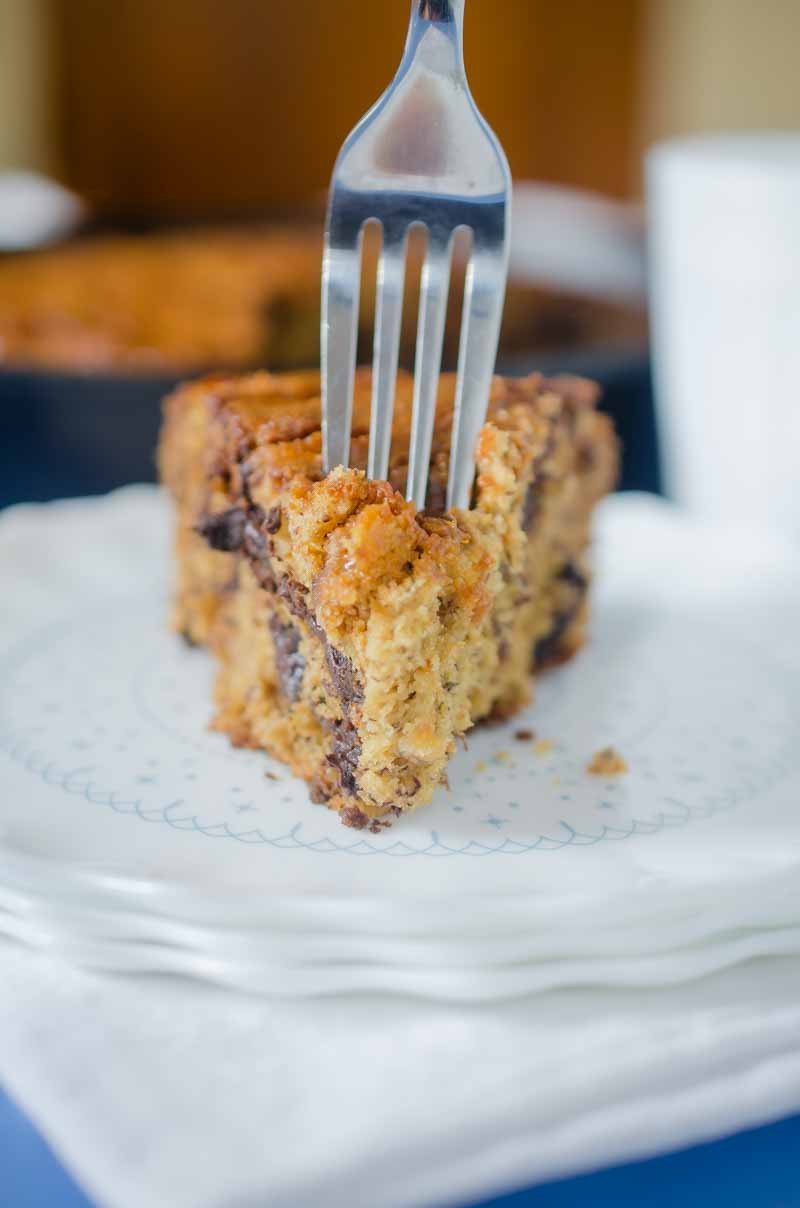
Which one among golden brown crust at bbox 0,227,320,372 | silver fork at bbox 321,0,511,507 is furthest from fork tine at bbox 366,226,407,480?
golden brown crust at bbox 0,227,320,372

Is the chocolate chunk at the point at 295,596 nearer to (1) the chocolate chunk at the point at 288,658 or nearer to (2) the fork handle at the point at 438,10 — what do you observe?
(1) the chocolate chunk at the point at 288,658

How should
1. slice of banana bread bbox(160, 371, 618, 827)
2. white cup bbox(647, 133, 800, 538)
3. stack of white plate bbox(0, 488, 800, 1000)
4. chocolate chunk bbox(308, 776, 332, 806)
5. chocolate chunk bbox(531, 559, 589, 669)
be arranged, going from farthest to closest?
white cup bbox(647, 133, 800, 538) < chocolate chunk bbox(531, 559, 589, 669) < chocolate chunk bbox(308, 776, 332, 806) < slice of banana bread bbox(160, 371, 618, 827) < stack of white plate bbox(0, 488, 800, 1000)

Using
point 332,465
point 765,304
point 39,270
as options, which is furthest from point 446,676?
point 39,270

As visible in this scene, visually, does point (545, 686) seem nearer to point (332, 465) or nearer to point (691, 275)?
point (332, 465)

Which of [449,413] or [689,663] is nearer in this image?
[449,413]

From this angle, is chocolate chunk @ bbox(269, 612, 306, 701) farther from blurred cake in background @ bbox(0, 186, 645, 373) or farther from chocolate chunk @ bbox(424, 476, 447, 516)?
blurred cake in background @ bbox(0, 186, 645, 373)

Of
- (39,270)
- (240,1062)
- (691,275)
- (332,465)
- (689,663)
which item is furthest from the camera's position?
(39,270)
